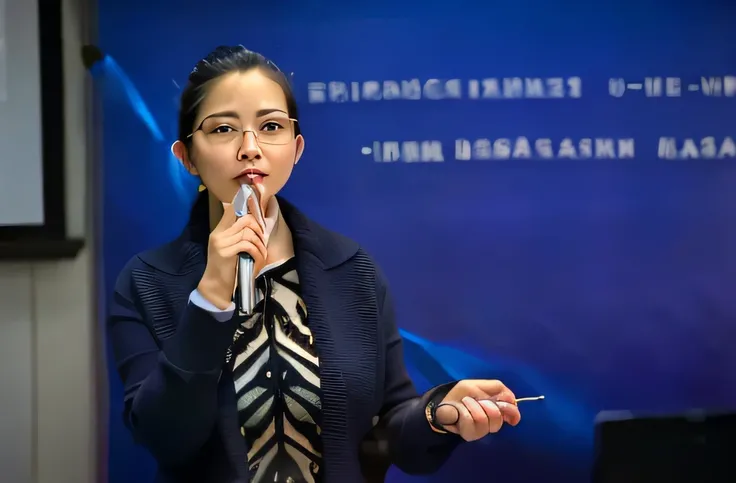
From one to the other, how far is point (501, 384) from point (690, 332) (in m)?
0.49

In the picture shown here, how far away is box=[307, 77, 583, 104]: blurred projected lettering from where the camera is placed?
56.9 inches

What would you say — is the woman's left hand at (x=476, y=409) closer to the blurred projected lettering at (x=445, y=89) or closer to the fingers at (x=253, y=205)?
the fingers at (x=253, y=205)

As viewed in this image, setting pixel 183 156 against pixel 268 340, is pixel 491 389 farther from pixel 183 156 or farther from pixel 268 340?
pixel 183 156

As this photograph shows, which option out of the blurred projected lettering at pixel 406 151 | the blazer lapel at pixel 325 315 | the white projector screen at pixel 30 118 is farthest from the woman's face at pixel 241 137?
→ the white projector screen at pixel 30 118

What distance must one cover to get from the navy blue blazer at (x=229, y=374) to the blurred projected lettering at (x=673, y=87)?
2.35ft

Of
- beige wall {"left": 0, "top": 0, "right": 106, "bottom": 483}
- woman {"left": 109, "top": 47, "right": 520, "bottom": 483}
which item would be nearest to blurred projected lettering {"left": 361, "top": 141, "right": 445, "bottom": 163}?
woman {"left": 109, "top": 47, "right": 520, "bottom": 483}

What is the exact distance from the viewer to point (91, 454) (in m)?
1.46

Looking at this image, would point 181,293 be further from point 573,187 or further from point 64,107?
point 573,187

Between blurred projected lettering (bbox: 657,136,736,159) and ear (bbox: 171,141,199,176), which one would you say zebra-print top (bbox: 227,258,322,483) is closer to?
ear (bbox: 171,141,199,176)

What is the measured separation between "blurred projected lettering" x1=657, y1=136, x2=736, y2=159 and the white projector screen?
141 cm

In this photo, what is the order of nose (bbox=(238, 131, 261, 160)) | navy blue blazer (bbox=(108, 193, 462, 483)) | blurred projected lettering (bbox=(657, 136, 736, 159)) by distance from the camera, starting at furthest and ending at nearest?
1. blurred projected lettering (bbox=(657, 136, 736, 159))
2. nose (bbox=(238, 131, 261, 160))
3. navy blue blazer (bbox=(108, 193, 462, 483))

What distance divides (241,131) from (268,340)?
1.51ft

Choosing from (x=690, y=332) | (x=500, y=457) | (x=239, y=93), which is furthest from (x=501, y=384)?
(x=239, y=93)

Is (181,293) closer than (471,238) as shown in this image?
Yes
